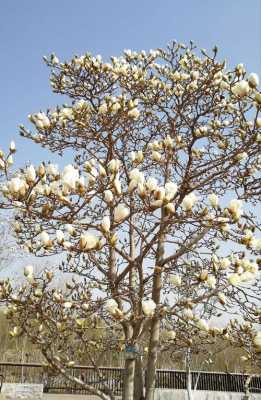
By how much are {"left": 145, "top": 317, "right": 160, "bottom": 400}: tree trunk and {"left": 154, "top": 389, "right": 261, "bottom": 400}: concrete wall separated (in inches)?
297

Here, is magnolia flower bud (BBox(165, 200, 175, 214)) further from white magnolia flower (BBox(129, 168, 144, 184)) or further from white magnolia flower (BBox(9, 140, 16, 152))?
white magnolia flower (BBox(9, 140, 16, 152))

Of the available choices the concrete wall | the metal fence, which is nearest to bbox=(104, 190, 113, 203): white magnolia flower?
the concrete wall

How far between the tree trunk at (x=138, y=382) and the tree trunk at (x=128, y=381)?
20 centimetres

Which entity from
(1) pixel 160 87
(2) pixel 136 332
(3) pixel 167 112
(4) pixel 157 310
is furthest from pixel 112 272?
(1) pixel 160 87

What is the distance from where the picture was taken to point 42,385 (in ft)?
32.6

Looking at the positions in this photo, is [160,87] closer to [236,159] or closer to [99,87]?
[99,87]

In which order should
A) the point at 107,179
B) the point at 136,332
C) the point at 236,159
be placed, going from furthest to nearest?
the point at 236,159, the point at 136,332, the point at 107,179

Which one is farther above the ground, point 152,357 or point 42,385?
point 152,357

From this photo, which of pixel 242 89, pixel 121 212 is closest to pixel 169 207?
pixel 121 212

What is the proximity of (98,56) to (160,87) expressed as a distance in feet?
2.00

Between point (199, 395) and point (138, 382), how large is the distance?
A: 25.6 feet

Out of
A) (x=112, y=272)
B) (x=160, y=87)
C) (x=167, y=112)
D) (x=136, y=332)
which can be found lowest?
(x=136, y=332)

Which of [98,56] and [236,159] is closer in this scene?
[236,159]

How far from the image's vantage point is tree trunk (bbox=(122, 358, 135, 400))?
2.46m
